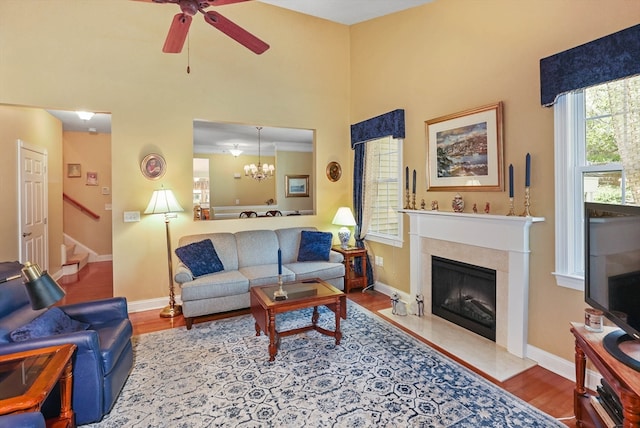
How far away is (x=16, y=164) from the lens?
4219mm

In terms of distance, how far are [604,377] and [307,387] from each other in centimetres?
174

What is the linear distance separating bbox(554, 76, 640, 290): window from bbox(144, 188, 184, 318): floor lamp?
380cm

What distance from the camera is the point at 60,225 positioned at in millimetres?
5941

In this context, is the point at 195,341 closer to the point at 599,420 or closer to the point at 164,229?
the point at 164,229

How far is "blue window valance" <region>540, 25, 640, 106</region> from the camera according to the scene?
2.01 m

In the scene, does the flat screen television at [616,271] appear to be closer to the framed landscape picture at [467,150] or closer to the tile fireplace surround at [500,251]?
the tile fireplace surround at [500,251]

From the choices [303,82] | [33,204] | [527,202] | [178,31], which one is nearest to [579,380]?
[527,202]

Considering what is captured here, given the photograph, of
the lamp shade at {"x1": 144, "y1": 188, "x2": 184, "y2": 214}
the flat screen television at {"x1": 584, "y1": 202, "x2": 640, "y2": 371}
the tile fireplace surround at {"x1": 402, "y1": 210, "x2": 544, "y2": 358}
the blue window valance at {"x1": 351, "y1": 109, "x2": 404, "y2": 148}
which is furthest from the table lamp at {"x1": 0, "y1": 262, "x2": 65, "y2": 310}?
the blue window valance at {"x1": 351, "y1": 109, "x2": 404, "y2": 148}

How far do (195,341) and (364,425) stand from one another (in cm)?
187

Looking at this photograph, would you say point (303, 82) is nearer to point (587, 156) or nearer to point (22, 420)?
point (587, 156)

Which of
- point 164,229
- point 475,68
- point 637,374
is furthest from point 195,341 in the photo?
point 475,68

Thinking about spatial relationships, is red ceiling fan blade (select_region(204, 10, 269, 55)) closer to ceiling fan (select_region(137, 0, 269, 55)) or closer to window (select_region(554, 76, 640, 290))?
ceiling fan (select_region(137, 0, 269, 55))

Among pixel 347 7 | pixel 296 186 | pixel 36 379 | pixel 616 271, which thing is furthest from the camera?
pixel 296 186

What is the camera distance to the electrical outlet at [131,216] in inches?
154
